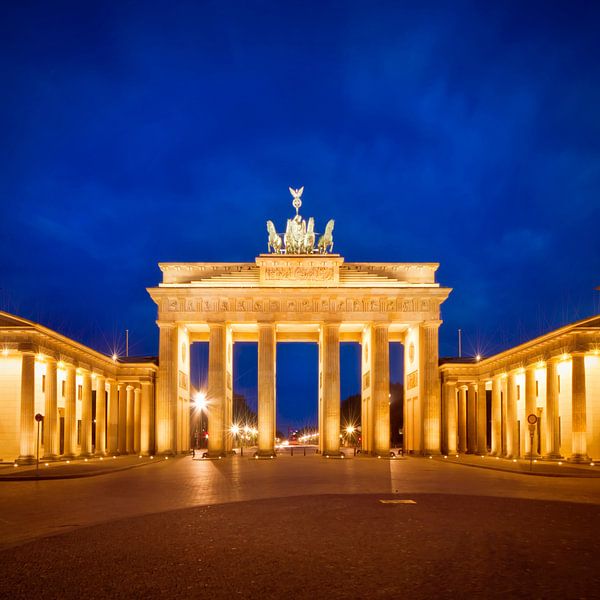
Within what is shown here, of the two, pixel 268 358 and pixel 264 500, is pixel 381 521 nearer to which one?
pixel 264 500

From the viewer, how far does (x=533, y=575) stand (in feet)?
33.1

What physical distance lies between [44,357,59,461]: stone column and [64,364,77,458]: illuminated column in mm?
3952

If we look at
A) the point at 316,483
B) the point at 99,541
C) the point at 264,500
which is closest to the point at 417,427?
the point at 316,483

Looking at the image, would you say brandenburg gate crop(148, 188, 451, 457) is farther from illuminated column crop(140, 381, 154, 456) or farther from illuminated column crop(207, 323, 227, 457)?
illuminated column crop(140, 381, 154, 456)

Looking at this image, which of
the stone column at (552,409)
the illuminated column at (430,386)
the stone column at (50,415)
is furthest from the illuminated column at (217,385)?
the stone column at (552,409)

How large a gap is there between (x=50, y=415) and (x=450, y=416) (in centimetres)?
3446

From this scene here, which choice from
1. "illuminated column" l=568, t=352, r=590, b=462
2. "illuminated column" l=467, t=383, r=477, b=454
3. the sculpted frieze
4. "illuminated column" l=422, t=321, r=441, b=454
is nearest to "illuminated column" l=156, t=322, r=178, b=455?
the sculpted frieze

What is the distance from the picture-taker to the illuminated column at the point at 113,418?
2479 inches

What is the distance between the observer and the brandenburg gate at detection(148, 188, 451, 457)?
5825 cm

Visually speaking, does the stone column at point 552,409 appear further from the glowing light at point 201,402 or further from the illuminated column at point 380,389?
the glowing light at point 201,402

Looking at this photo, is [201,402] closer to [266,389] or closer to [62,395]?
[266,389]

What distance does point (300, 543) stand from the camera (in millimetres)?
12836

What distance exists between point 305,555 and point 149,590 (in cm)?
319

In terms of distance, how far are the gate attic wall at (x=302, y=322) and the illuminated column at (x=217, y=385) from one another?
9cm
